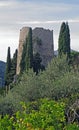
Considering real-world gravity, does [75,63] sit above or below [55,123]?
above

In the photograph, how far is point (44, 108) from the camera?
89.3ft

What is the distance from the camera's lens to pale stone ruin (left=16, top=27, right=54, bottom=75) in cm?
8375

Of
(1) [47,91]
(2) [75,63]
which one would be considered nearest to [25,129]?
(1) [47,91]

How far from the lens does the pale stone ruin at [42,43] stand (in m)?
83.8

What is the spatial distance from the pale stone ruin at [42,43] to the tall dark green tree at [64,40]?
6.38 meters

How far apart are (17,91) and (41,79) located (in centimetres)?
240

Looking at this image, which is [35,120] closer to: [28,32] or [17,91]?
[17,91]

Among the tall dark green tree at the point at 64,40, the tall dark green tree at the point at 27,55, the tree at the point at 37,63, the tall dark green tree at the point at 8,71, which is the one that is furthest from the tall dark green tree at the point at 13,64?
the tall dark green tree at the point at 64,40

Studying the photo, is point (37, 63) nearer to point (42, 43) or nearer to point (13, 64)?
point (42, 43)

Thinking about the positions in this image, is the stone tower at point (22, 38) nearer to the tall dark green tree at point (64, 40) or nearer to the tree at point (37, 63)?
the tree at point (37, 63)

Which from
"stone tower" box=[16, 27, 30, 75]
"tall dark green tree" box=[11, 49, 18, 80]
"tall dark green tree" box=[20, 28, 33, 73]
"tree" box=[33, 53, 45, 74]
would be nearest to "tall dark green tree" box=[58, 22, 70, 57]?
"tall dark green tree" box=[20, 28, 33, 73]

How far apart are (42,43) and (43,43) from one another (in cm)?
23

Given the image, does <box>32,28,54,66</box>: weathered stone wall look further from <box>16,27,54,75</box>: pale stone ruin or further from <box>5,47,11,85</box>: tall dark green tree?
<box>5,47,11,85</box>: tall dark green tree

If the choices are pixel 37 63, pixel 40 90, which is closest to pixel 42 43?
pixel 37 63
